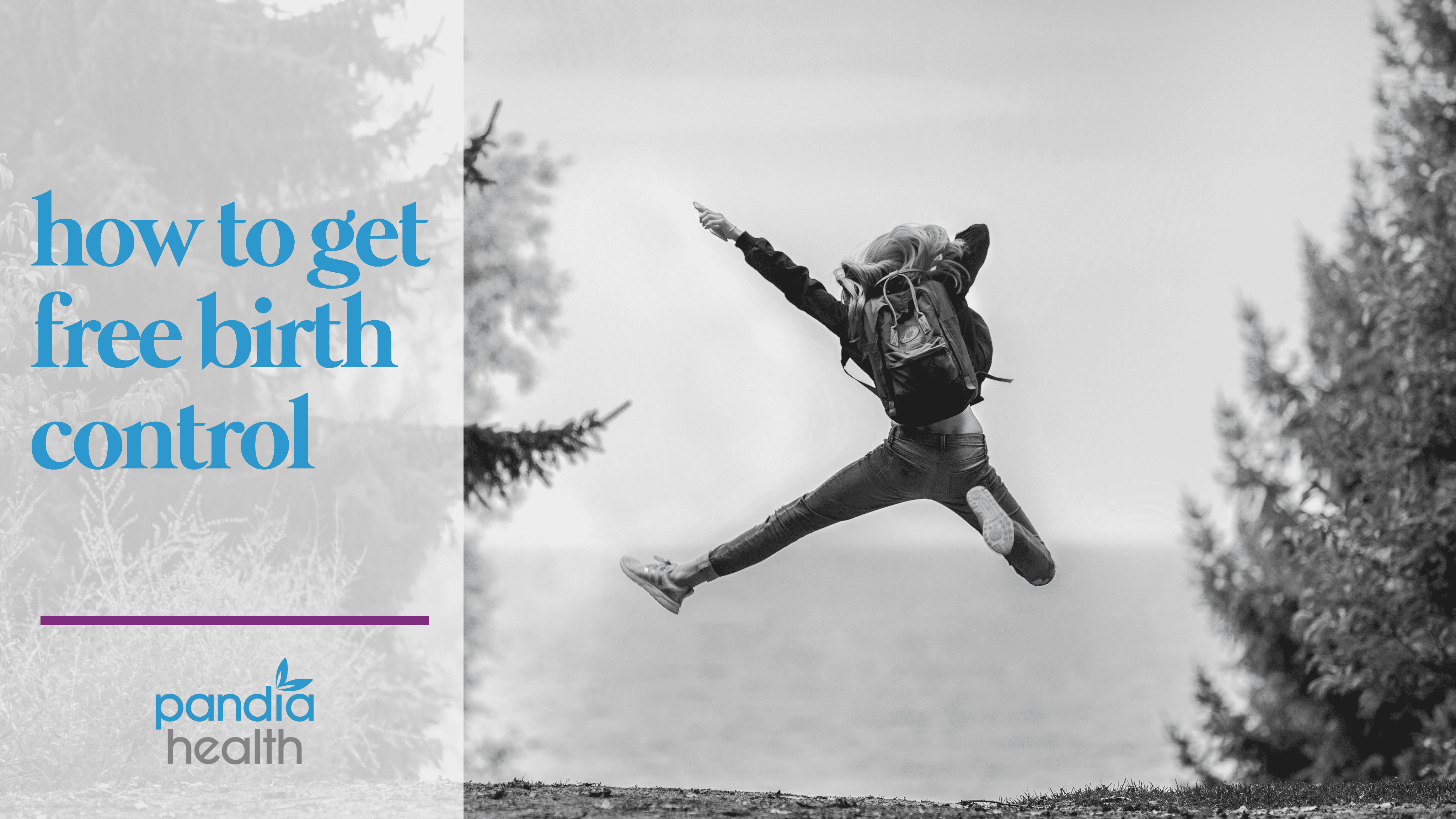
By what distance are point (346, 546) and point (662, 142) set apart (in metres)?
9.90

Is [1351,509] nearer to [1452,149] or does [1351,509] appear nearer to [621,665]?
[1452,149]

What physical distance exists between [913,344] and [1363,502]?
1092cm

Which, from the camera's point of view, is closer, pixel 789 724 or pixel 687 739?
pixel 687 739

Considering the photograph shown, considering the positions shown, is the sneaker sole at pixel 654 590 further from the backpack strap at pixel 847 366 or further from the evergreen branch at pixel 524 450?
the evergreen branch at pixel 524 450

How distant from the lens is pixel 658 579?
7.47m

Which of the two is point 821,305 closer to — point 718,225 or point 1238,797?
point 718,225

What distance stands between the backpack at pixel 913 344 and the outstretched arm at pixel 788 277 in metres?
0.07

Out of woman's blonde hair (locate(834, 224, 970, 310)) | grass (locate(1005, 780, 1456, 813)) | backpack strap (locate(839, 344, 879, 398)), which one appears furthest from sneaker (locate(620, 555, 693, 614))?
grass (locate(1005, 780, 1456, 813))

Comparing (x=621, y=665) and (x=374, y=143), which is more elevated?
(x=374, y=143)

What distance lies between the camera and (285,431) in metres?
13.7

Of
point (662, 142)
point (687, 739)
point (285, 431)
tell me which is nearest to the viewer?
point (285, 431)

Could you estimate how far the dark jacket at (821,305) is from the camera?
6.69 m

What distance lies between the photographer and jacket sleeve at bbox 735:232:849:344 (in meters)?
6.70

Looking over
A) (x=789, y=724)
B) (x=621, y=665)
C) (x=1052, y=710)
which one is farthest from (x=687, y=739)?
(x=621, y=665)
